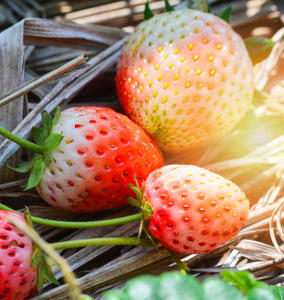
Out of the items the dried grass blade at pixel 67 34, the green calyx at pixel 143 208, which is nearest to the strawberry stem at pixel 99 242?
the green calyx at pixel 143 208

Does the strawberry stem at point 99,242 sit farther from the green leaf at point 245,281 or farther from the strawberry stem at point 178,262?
the green leaf at point 245,281

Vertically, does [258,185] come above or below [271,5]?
below

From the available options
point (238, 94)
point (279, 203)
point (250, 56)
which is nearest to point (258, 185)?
point (279, 203)

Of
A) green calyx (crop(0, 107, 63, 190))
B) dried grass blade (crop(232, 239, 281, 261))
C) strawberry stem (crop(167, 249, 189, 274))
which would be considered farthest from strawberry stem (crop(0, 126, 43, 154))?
dried grass blade (crop(232, 239, 281, 261))

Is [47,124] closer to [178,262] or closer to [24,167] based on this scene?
[24,167]

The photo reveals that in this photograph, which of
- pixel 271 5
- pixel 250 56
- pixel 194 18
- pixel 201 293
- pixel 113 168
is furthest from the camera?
pixel 271 5

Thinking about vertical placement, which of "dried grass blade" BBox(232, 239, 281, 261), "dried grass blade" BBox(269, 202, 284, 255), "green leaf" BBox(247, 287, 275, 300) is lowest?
"dried grass blade" BBox(232, 239, 281, 261)

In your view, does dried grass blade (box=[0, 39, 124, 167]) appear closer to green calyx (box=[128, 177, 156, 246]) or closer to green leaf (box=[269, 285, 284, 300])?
green calyx (box=[128, 177, 156, 246])

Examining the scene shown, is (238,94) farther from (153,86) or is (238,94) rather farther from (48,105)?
(48,105)
